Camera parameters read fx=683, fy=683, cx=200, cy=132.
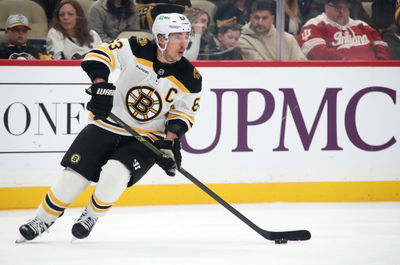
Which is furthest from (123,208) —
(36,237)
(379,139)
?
(379,139)

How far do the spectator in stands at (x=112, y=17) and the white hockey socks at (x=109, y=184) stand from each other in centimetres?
143

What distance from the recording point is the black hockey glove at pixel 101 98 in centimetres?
295

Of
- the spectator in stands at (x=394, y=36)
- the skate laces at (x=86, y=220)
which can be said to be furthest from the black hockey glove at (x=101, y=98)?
the spectator in stands at (x=394, y=36)

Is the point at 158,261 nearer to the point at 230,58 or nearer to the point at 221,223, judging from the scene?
the point at 221,223

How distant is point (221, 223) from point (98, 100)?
116cm

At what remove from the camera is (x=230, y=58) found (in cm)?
438

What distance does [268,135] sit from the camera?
4.37 metres

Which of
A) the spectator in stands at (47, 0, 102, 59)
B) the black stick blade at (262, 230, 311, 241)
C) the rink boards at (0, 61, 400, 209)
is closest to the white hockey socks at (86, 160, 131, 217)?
the black stick blade at (262, 230, 311, 241)

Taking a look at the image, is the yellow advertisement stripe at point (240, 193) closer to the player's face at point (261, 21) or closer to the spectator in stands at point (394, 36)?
the spectator in stands at point (394, 36)

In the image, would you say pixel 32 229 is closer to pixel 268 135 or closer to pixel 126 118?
pixel 126 118

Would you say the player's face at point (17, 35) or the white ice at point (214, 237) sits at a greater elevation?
the player's face at point (17, 35)

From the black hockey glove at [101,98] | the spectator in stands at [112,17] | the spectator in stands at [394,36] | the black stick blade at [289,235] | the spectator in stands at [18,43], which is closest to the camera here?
the black hockey glove at [101,98]

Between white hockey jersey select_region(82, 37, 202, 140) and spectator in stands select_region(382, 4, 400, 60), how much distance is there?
185cm

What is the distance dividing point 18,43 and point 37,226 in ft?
4.80
